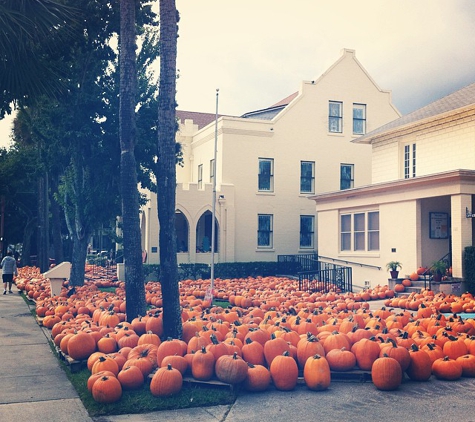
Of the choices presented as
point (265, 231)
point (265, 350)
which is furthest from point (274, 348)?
point (265, 231)

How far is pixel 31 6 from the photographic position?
38.1 feet

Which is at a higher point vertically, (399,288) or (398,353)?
(399,288)

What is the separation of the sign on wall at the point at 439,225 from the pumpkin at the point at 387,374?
13.8m

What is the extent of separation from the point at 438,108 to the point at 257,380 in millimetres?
18079

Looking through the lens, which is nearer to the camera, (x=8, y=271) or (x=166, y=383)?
(x=166, y=383)

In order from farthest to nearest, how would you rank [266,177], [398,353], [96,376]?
[266,177]
[398,353]
[96,376]

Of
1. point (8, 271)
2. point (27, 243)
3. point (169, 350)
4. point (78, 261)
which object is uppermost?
point (27, 243)

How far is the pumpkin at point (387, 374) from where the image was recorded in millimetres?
7504

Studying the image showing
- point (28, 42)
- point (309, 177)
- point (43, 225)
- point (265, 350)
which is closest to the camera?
point (265, 350)

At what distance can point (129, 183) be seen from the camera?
36.5 feet

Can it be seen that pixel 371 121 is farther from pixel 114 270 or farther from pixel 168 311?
pixel 168 311

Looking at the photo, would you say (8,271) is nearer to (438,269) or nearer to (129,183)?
(129,183)

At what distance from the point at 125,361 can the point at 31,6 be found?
7671 mm

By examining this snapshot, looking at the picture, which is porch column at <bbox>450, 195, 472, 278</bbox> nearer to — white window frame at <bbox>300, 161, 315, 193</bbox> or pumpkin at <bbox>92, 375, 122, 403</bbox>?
pumpkin at <bbox>92, 375, 122, 403</bbox>
